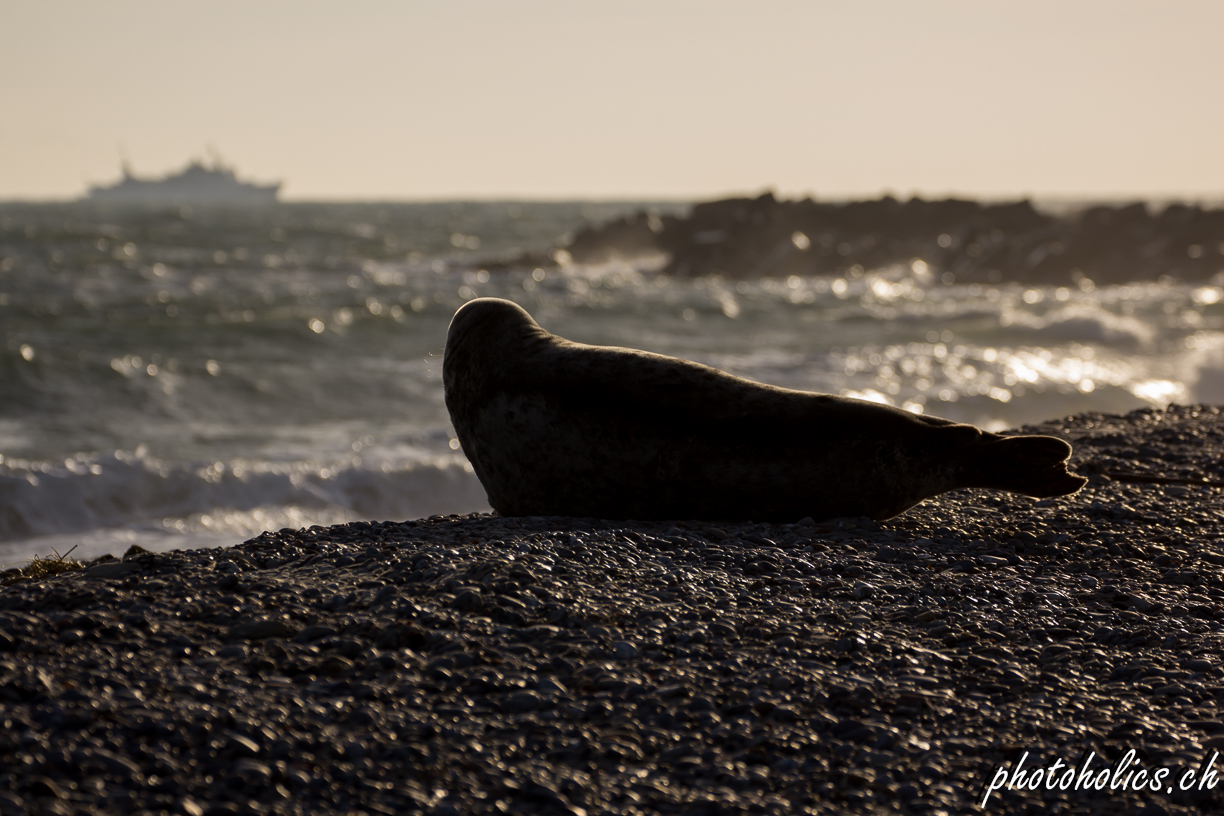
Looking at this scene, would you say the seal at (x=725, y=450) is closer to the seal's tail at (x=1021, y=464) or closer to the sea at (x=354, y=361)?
the seal's tail at (x=1021, y=464)

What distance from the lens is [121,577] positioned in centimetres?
369

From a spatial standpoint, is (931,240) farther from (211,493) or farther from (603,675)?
(603,675)

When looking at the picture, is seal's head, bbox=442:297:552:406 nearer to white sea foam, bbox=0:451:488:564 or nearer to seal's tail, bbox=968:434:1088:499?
seal's tail, bbox=968:434:1088:499

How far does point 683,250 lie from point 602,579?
36758 millimetres

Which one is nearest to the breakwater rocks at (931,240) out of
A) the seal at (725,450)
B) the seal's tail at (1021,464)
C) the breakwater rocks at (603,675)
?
the seal's tail at (1021,464)

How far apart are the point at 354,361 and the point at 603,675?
49.0 ft

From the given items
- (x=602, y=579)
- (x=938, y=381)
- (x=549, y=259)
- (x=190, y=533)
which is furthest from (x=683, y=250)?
(x=602, y=579)

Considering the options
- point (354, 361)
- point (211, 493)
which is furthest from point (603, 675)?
point (354, 361)

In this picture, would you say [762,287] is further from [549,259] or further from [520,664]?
[520,664]

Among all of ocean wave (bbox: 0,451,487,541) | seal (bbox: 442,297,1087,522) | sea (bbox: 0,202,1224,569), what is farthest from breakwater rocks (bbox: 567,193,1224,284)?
seal (bbox: 442,297,1087,522)

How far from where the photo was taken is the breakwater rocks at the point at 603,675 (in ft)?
8.22

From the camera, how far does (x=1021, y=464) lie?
4.84 meters

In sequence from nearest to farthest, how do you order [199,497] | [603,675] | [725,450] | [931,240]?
[603,675], [725,450], [199,497], [931,240]

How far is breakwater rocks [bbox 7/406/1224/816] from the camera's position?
2506 millimetres
